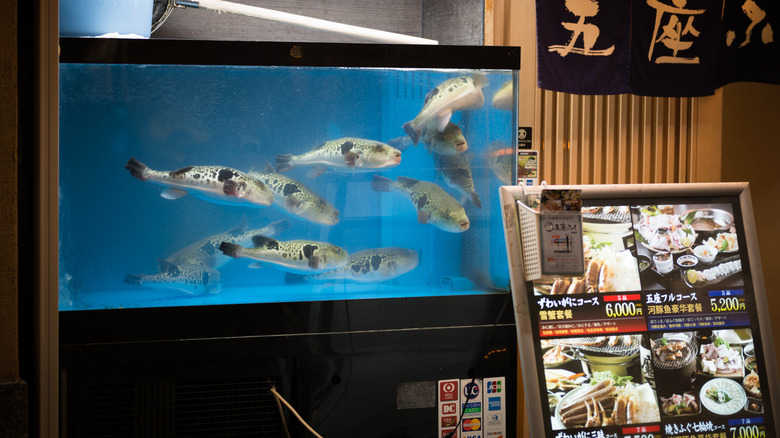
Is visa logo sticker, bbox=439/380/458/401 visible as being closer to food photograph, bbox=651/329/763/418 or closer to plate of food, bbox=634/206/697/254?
food photograph, bbox=651/329/763/418

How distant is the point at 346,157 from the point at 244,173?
35 cm

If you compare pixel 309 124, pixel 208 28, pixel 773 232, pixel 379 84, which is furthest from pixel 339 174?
pixel 773 232

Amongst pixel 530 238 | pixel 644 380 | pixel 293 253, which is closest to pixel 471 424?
pixel 644 380

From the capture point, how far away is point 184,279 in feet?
6.91

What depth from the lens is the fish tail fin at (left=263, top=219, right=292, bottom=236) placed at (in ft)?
7.02

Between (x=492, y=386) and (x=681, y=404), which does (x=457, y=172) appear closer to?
(x=492, y=386)

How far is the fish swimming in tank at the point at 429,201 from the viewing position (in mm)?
2174

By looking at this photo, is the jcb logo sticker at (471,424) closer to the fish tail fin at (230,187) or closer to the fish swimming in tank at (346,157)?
the fish swimming in tank at (346,157)

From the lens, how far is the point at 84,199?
2.02 metres

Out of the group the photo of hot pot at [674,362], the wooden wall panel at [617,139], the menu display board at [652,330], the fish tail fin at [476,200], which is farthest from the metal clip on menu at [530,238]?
the wooden wall panel at [617,139]

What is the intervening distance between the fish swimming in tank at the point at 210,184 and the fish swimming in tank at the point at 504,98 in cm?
84

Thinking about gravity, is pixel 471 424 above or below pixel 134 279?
below

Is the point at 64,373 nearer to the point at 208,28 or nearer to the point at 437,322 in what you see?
the point at 437,322

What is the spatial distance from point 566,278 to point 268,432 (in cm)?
108
